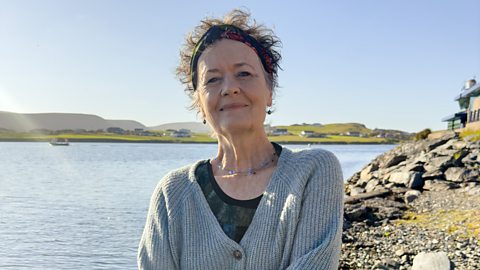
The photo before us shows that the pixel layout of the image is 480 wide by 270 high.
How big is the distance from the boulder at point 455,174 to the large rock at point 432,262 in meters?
7.77

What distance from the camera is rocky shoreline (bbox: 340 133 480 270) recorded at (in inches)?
307

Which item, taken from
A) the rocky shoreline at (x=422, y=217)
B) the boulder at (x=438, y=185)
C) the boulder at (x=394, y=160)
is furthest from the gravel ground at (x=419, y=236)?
the boulder at (x=394, y=160)

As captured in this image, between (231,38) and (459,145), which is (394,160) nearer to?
(459,145)

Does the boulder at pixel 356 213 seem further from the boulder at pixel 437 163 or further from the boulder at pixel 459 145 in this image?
the boulder at pixel 459 145

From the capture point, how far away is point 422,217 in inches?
434

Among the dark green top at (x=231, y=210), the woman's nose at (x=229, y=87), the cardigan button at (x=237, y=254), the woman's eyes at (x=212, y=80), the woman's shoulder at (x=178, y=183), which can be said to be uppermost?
the woman's eyes at (x=212, y=80)

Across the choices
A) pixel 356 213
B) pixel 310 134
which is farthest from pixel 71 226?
pixel 310 134

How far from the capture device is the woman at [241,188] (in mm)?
2475

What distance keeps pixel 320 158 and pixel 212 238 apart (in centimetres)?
74

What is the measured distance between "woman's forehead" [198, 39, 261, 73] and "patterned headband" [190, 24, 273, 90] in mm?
27

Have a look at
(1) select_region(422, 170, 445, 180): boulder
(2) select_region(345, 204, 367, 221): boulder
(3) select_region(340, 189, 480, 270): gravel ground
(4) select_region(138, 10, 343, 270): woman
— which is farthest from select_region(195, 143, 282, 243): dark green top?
(1) select_region(422, 170, 445, 180): boulder

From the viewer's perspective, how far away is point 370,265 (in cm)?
795

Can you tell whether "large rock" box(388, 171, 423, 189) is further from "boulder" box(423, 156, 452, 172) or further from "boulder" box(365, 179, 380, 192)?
"boulder" box(365, 179, 380, 192)

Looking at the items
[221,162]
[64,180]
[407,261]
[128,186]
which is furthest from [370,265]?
[64,180]
